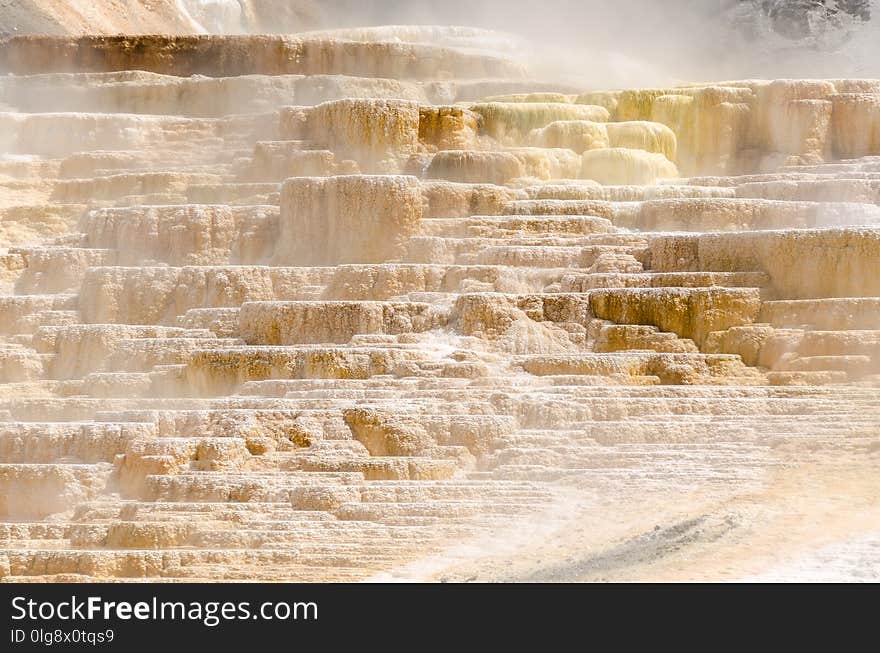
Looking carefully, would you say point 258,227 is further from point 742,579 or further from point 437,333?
point 742,579

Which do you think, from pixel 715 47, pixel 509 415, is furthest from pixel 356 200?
pixel 715 47

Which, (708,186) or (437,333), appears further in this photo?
(708,186)

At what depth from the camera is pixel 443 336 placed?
1370cm

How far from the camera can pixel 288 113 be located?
1928cm

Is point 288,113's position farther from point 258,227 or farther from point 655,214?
point 655,214

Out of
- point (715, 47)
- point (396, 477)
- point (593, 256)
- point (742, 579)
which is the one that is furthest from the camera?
point (715, 47)

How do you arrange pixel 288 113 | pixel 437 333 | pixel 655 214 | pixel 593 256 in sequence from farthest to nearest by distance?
pixel 288 113 → pixel 655 214 → pixel 593 256 → pixel 437 333

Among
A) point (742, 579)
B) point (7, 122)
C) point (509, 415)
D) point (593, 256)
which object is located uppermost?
point (7, 122)

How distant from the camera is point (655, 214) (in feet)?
52.3

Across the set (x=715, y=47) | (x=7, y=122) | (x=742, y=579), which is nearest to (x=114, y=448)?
(x=742, y=579)

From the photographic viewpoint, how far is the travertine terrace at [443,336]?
1045cm

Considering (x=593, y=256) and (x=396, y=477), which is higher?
(x=593, y=256)

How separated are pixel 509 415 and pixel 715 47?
19.1 m

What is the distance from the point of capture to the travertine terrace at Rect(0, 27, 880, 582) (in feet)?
34.3
